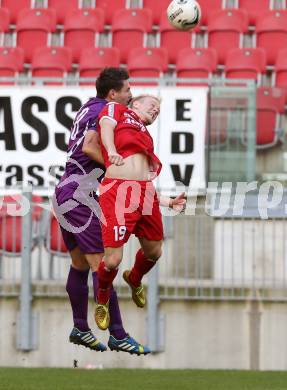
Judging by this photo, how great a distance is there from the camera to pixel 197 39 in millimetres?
16766

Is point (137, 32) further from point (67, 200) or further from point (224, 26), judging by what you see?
point (67, 200)

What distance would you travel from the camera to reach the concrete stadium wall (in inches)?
486

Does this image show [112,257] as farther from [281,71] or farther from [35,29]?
[35,29]

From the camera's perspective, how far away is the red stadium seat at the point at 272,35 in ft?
53.2

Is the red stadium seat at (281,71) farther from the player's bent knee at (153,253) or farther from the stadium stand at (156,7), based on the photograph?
the player's bent knee at (153,253)

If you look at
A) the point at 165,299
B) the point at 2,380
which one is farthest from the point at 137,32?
the point at 2,380

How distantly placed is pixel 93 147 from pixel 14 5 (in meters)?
9.62

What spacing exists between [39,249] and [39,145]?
3.91 ft

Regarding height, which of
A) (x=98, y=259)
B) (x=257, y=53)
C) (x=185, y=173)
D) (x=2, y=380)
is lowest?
A: (x=2, y=380)

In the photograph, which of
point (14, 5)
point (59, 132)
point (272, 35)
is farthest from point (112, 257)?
point (14, 5)

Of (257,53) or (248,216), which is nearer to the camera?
(248,216)

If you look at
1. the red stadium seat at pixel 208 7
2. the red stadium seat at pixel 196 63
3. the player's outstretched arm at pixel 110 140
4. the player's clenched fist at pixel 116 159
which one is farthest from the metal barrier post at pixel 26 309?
the red stadium seat at pixel 208 7

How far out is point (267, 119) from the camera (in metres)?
13.2

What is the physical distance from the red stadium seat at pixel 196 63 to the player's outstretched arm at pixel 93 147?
7118 millimetres
